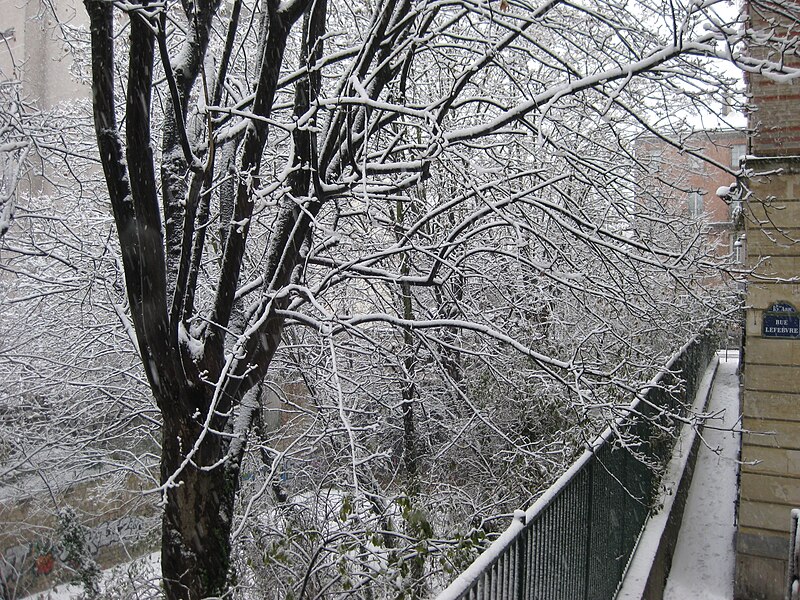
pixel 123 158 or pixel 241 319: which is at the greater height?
pixel 123 158

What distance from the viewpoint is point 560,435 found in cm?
838

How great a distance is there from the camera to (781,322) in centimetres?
704

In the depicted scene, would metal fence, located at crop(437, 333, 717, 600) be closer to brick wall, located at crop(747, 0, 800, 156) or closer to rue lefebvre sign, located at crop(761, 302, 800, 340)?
rue lefebvre sign, located at crop(761, 302, 800, 340)

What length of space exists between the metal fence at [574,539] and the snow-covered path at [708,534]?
848mm

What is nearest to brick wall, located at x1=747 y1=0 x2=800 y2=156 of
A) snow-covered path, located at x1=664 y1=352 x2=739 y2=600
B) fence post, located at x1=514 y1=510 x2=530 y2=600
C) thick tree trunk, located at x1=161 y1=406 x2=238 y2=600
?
snow-covered path, located at x1=664 y1=352 x2=739 y2=600

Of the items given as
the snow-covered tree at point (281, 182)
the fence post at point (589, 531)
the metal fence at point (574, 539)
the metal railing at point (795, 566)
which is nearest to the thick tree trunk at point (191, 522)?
the snow-covered tree at point (281, 182)

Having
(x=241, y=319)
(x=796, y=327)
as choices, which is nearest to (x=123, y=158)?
(x=241, y=319)

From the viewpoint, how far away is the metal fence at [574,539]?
110 inches

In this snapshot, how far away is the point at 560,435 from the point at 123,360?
6.53 meters

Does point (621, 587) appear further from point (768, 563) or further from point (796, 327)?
point (796, 327)

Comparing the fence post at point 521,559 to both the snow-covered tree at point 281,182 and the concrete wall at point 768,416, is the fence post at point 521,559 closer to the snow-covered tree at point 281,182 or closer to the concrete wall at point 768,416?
the snow-covered tree at point 281,182

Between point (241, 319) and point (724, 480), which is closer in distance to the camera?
point (241, 319)

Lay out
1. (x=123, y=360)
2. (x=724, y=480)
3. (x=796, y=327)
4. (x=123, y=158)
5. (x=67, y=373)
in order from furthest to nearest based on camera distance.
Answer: (x=724, y=480) < (x=123, y=360) < (x=67, y=373) < (x=796, y=327) < (x=123, y=158)

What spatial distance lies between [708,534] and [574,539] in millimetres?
5837
